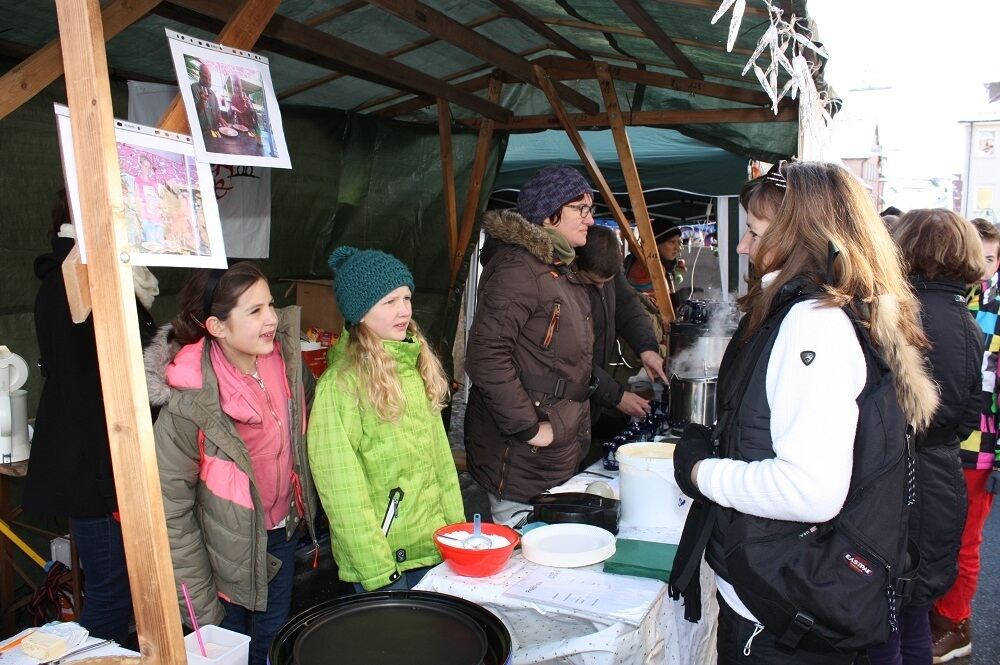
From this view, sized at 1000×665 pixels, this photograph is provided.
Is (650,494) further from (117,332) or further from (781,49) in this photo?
(117,332)

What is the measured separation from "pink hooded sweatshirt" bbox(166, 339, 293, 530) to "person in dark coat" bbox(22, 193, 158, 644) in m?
0.45

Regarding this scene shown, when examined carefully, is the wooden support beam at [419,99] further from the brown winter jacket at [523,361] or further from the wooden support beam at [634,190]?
the brown winter jacket at [523,361]

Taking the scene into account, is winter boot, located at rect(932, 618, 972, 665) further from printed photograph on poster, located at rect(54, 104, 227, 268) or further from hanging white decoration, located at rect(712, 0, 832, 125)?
printed photograph on poster, located at rect(54, 104, 227, 268)

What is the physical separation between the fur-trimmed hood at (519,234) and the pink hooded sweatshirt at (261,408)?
1056 millimetres

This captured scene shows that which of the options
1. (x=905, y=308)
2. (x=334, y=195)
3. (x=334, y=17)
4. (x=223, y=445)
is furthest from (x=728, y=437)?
(x=334, y=195)

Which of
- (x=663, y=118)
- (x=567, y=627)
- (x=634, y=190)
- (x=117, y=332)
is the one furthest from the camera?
(x=663, y=118)

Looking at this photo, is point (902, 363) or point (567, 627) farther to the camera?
point (567, 627)

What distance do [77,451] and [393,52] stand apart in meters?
3.34

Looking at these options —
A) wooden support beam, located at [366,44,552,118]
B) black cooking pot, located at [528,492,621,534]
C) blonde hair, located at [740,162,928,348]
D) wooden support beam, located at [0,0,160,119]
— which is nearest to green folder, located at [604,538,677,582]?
black cooking pot, located at [528,492,621,534]

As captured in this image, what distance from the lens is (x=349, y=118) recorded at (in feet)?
20.8

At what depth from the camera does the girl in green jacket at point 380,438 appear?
228 centimetres

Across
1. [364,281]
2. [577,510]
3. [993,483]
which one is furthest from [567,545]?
[993,483]

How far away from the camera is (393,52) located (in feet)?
16.6

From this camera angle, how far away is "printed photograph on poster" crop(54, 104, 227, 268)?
4.73 ft
